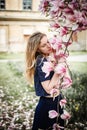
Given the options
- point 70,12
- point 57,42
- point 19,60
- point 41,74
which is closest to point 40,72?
point 41,74

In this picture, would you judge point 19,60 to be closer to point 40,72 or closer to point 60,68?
point 40,72

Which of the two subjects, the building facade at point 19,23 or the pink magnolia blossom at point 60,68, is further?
the building facade at point 19,23

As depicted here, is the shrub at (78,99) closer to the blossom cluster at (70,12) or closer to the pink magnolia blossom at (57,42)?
the pink magnolia blossom at (57,42)

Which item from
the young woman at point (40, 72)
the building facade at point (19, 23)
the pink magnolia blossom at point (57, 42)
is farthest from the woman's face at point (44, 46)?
the pink magnolia blossom at point (57, 42)

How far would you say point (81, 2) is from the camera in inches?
48.5

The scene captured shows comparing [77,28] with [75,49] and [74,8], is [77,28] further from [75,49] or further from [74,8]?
[75,49]

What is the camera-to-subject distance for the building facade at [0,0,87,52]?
234cm

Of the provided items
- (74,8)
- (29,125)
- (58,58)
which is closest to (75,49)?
(29,125)

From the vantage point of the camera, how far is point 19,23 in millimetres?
2357

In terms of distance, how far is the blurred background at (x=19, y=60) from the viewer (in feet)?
7.72

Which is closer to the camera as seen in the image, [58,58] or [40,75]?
[58,58]

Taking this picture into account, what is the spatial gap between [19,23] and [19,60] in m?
0.26

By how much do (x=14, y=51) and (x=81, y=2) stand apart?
1216 mm

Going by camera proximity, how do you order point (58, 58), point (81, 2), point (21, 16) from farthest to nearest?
point (21, 16) < point (58, 58) < point (81, 2)
